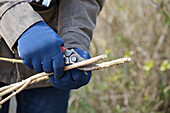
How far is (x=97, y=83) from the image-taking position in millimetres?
2605

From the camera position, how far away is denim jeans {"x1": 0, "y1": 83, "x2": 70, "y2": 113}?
1426mm

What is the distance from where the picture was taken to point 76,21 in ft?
3.93

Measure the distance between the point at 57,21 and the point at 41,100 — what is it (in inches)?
19.7

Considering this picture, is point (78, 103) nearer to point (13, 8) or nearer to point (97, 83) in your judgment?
point (97, 83)

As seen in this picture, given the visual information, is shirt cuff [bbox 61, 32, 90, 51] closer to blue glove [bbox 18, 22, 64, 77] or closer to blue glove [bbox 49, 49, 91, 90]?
blue glove [bbox 49, 49, 91, 90]

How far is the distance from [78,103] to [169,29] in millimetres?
1389

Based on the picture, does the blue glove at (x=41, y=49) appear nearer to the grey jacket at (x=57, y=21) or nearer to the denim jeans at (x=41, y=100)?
the grey jacket at (x=57, y=21)

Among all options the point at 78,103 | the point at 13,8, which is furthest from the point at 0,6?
the point at 78,103

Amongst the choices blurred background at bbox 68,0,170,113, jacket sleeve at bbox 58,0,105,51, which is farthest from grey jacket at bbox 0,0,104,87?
blurred background at bbox 68,0,170,113

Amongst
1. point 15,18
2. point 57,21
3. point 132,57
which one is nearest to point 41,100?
point 57,21

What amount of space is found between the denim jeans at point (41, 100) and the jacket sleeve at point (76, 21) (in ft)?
1.34

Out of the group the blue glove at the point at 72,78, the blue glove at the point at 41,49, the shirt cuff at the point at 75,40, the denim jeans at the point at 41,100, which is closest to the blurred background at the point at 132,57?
the denim jeans at the point at 41,100

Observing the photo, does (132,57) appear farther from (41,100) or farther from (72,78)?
(72,78)

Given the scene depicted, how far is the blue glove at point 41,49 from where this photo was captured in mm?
887
